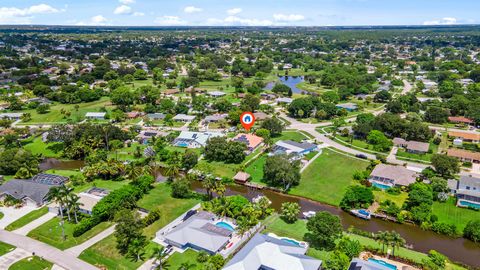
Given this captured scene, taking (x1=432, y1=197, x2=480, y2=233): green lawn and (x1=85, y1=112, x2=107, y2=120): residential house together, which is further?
(x1=85, y1=112, x2=107, y2=120): residential house

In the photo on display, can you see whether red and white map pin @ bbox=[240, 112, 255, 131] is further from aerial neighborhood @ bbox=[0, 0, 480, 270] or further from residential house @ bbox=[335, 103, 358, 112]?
residential house @ bbox=[335, 103, 358, 112]

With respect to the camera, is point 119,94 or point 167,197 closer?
point 167,197

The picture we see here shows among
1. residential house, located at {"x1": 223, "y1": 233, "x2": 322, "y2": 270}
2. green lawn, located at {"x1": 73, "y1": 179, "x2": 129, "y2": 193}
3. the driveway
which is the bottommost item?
the driveway

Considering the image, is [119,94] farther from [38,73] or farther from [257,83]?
[38,73]

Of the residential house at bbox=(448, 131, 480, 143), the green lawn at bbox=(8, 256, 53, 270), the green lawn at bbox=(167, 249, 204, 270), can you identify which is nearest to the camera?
the green lawn at bbox=(8, 256, 53, 270)

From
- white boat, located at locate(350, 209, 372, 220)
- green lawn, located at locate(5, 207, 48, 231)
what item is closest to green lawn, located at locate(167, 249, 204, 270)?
green lawn, located at locate(5, 207, 48, 231)

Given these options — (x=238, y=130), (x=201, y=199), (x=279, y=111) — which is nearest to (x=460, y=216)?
(x=201, y=199)
